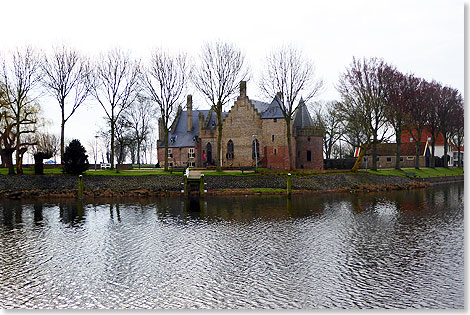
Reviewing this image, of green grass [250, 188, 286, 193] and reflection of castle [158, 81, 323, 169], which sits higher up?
reflection of castle [158, 81, 323, 169]

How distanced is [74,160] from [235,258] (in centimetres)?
2994

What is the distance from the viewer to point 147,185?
138 feet

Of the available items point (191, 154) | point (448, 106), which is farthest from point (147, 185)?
point (448, 106)

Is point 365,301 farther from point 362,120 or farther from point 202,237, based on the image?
point 362,120

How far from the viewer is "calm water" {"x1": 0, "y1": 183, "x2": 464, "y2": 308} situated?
13.5 metres

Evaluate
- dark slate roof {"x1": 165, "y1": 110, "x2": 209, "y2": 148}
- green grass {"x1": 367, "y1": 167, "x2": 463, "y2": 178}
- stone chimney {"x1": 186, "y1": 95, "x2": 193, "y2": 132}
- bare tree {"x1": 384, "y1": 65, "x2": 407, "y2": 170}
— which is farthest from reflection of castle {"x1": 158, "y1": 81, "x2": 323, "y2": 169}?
bare tree {"x1": 384, "y1": 65, "x2": 407, "y2": 170}

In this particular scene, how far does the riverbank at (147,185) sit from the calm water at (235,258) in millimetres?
10005

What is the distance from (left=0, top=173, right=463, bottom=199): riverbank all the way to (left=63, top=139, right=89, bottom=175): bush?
85 centimetres

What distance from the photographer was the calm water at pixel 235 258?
13461 mm

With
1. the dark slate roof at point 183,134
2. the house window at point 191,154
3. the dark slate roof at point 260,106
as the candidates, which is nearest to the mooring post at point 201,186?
the dark slate roof at point 260,106

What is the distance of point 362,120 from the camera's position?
5103cm

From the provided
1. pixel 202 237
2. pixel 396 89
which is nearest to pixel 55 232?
pixel 202 237

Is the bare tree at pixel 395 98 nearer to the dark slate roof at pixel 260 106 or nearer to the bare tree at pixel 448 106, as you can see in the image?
the bare tree at pixel 448 106

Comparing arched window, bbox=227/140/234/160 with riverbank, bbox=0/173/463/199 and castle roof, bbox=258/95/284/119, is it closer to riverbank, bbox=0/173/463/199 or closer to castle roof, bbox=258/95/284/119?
castle roof, bbox=258/95/284/119
